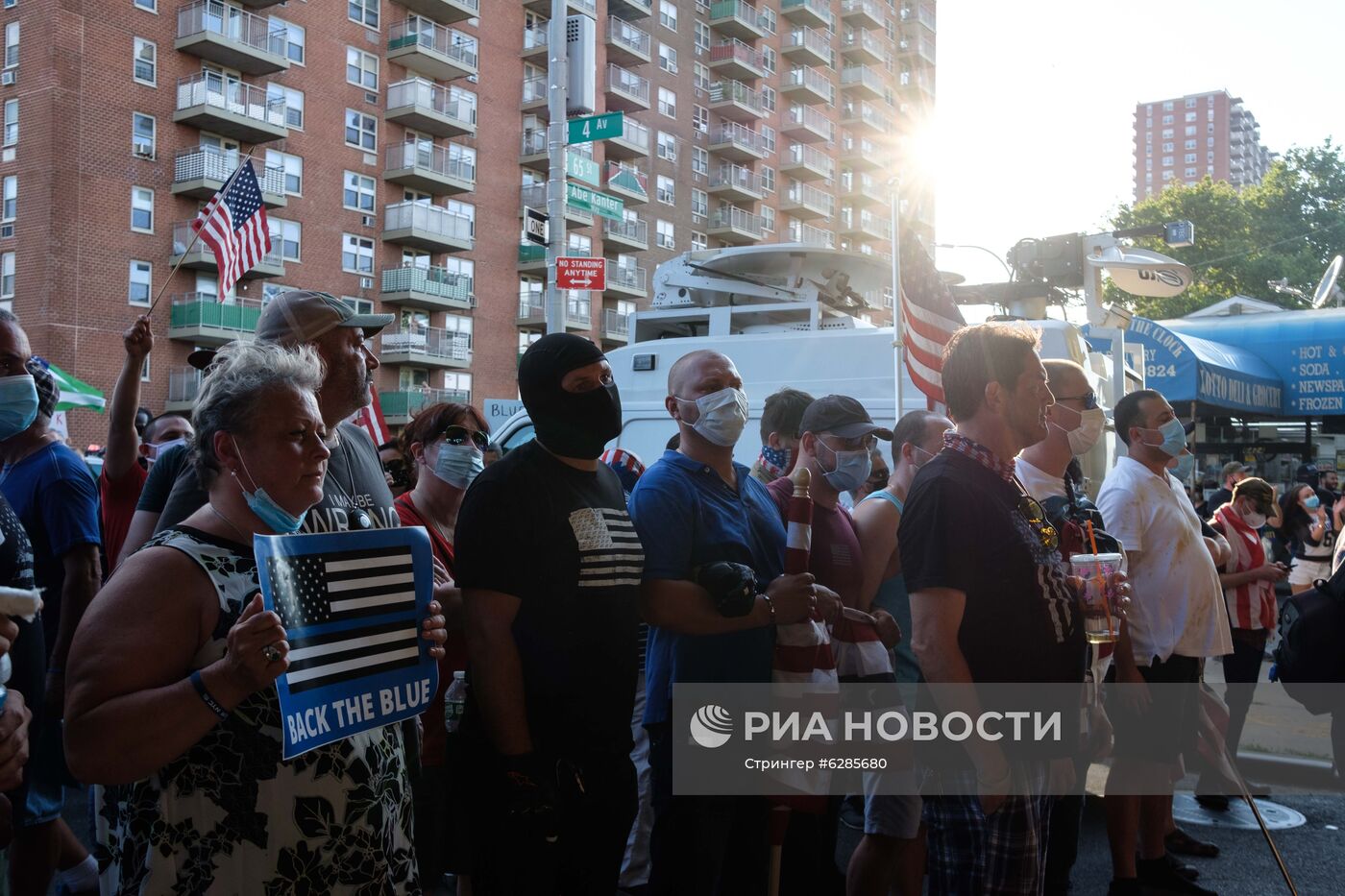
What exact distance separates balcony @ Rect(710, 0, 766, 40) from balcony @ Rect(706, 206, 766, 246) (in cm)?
941

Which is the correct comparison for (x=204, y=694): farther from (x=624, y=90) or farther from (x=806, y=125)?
(x=806, y=125)

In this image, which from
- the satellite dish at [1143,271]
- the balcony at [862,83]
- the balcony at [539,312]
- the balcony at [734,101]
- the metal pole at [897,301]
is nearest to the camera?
the metal pole at [897,301]

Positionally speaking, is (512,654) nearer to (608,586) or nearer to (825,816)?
(608,586)

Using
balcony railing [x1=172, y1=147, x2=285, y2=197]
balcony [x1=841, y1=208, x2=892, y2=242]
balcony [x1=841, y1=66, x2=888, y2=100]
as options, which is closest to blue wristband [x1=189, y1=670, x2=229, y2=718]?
balcony railing [x1=172, y1=147, x2=285, y2=197]

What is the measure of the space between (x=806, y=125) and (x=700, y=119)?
8404mm

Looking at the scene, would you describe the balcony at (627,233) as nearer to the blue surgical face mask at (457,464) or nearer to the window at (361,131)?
the window at (361,131)

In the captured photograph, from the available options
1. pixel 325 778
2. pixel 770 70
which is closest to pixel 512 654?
pixel 325 778

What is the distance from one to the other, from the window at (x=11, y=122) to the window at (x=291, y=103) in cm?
728

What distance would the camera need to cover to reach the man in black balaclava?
9.77ft

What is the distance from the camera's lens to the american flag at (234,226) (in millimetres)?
8672

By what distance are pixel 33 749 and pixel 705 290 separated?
29.4 ft

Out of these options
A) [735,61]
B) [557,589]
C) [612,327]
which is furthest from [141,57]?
[557,589]

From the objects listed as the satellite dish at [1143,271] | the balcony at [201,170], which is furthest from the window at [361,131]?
the satellite dish at [1143,271]

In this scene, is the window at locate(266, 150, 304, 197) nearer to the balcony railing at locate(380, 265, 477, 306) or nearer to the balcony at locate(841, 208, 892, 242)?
the balcony railing at locate(380, 265, 477, 306)
